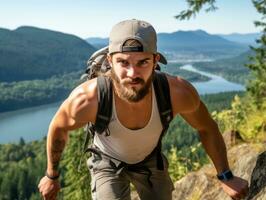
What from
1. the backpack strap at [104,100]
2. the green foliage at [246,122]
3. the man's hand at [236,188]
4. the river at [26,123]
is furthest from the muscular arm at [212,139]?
the river at [26,123]

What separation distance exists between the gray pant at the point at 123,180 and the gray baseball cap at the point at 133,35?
3.45 feet

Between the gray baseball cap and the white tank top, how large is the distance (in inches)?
17.3

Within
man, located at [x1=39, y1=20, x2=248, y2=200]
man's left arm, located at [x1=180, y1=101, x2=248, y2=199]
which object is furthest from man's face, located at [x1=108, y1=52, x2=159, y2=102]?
man's left arm, located at [x1=180, y1=101, x2=248, y2=199]

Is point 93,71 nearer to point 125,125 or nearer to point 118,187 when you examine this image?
point 125,125

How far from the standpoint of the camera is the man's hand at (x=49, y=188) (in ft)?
11.0

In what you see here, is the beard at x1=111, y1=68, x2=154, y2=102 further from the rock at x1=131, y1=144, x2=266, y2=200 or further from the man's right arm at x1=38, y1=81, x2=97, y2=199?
the rock at x1=131, y1=144, x2=266, y2=200

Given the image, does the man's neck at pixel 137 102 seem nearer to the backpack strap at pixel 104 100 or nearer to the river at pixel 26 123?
the backpack strap at pixel 104 100

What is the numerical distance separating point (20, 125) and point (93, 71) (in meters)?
145

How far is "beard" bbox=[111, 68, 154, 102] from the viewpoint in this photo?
9.56 ft

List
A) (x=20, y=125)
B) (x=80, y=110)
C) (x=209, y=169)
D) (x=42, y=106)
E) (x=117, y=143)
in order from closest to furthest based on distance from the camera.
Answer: (x=80, y=110)
(x=117, y=143)
(x=209, y=169)
(x=20, y=125)
(x=42, y=106)

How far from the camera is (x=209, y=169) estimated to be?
595 centimetres

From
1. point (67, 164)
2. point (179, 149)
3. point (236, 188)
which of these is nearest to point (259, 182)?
point (236, 188)

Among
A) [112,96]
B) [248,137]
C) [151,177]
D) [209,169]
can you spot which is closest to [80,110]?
[112,96]

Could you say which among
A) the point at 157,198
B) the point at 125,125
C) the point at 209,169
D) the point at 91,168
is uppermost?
the point at 125,125
